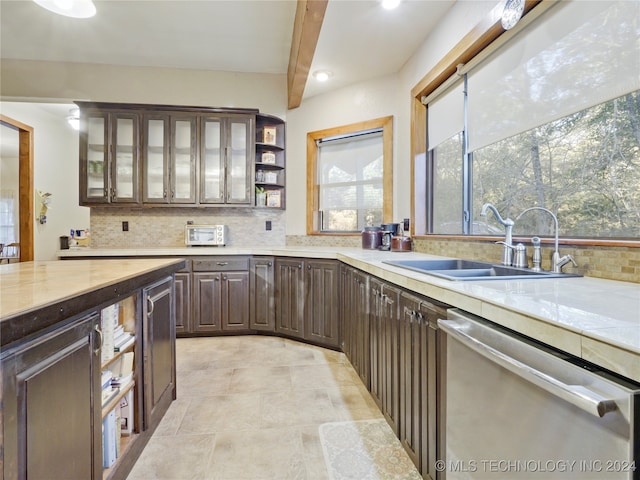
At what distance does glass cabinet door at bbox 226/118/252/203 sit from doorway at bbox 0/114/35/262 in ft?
10.9

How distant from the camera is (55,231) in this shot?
523 centimetres

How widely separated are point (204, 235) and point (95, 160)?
4.57ft

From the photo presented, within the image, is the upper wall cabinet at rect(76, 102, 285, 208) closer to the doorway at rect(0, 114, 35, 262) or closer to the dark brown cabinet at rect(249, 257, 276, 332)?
the dark brown cabinet at rect(249, 257, 276, 332)

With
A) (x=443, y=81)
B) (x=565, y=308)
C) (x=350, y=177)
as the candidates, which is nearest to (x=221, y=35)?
(x=350, y=177)

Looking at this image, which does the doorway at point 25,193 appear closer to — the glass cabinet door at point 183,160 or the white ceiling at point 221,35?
the white ceiling at point 221,35

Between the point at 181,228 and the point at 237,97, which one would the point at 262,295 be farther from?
the point at 237,97

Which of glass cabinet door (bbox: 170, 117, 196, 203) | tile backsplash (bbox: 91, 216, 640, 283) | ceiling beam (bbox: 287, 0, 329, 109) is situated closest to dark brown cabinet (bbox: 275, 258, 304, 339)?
tile backsplash (bbox: 91, 216, 640, 283)

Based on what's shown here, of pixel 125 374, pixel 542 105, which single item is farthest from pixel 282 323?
pixel 542 105

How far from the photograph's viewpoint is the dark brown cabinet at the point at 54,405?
73 cm

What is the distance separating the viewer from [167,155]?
3.45 meters

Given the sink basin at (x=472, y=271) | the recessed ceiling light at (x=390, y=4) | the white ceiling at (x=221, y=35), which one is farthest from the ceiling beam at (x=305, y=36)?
the sink basin at (x=472, y=271)

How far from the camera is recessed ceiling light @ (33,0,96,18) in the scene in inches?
80.2

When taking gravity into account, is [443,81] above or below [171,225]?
above

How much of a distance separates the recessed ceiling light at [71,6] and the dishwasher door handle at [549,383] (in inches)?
117
